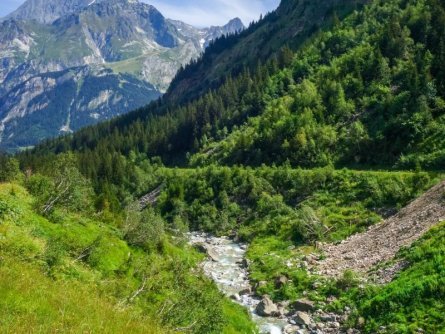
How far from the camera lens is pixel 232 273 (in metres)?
45.8

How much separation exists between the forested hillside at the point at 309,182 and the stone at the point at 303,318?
0.40m

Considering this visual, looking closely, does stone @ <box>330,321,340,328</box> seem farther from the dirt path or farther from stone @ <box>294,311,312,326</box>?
the dirt path

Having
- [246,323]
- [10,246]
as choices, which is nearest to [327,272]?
[246,323]

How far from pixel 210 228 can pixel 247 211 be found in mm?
6691

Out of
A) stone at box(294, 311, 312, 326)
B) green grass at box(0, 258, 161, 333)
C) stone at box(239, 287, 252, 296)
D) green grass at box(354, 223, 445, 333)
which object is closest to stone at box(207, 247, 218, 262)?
stone at box(239, 287, 252, 296)

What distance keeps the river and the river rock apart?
0.43 meters

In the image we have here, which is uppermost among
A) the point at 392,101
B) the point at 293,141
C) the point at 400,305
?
the point at 392,101

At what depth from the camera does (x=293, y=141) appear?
267 feet

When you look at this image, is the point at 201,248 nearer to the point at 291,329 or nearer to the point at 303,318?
the point at 303,318

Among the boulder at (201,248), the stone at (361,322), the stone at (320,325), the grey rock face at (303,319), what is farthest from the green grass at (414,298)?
the boulder at (201,248)

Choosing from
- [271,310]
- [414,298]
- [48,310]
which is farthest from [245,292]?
[48,310]

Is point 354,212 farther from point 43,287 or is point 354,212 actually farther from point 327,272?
point 43,287

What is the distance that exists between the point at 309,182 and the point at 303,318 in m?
36.3

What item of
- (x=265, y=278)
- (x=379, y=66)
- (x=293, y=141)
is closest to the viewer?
(x=265, y=278)
